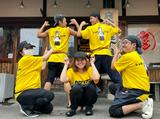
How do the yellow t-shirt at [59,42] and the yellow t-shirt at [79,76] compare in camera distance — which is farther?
the yellow t-shirt at [59,42]

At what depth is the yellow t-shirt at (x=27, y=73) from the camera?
18.5 ft

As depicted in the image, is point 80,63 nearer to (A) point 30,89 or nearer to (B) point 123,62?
(B) point 123,62

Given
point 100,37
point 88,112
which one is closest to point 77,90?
point 88,112

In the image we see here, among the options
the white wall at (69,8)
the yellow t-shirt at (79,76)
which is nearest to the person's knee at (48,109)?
the yellow t-shirt at (79,76)

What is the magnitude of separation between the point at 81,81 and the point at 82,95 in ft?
0.83

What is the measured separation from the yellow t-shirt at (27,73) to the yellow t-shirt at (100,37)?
1250 mm

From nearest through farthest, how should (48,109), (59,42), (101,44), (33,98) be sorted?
1. (33,98)
2. (48,109)
3. (101,44)
4. (59,42)

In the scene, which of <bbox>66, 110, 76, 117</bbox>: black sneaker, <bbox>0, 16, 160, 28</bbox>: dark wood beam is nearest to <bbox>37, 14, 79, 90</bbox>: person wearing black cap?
<bbox>66, 110, 76, 117</bbox>: black sneaker

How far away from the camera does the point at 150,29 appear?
9.72 meters

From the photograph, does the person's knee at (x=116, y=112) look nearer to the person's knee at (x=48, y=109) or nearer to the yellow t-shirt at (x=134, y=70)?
the yellow t-shirt at (x=134, y=70)

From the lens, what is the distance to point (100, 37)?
6.39 metres

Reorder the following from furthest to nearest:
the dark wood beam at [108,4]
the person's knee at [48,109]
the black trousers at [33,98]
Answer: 1. the dark wood beam at [108,4]
2. the person's knee at [48,109]
3. the black trousers at [33,98]

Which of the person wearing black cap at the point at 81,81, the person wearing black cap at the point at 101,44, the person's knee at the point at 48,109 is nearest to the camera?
the person wearing black cap at the point at 81,81

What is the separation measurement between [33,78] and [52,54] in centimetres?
92
